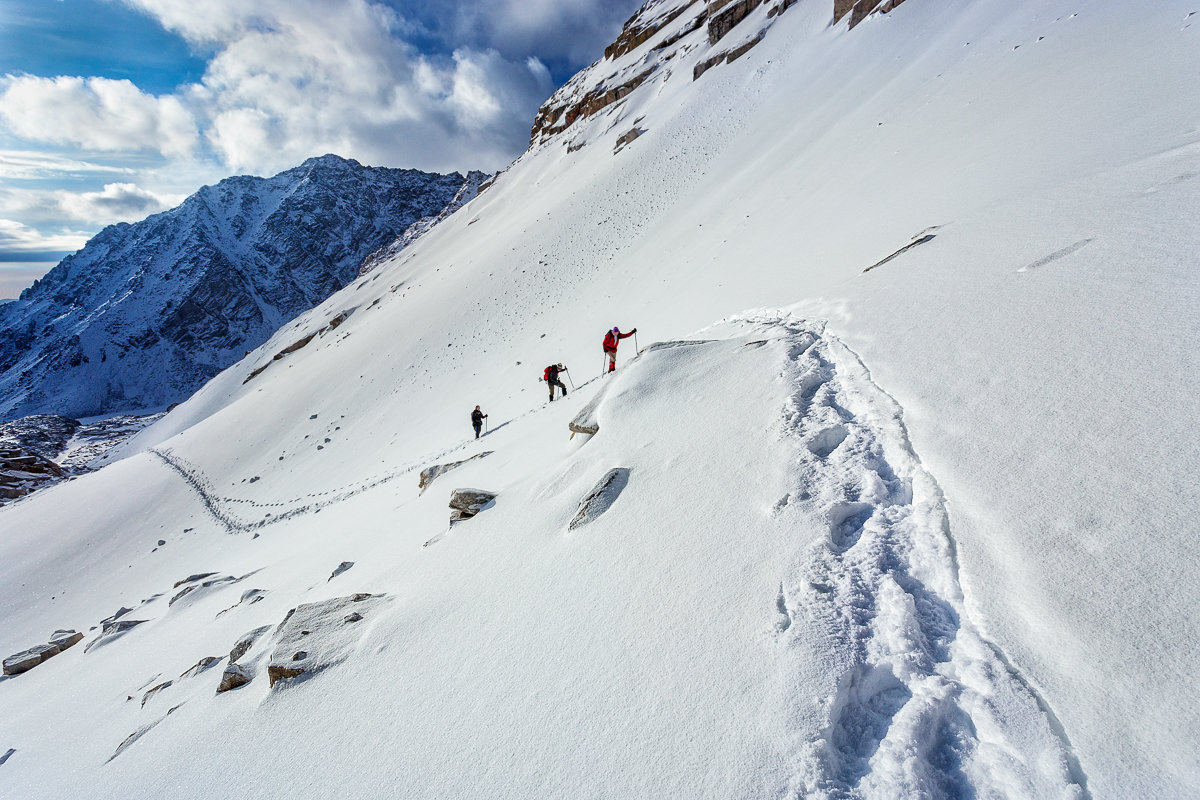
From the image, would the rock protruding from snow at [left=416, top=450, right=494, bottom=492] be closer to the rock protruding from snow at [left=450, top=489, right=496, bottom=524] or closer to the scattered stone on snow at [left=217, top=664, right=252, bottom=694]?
the rock protruding from snow at [left=450, top=489, right=496, bottom=524]

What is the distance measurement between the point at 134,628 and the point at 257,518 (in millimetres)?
6931

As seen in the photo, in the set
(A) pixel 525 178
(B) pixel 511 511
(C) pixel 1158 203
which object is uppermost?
(A) pixel 525 178

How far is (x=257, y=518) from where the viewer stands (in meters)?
17.6

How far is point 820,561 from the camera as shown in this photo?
3.48 meters

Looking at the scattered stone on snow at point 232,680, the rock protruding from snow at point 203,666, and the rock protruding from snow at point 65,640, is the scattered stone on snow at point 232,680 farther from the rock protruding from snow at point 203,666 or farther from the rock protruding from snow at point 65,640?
the rock protruding from snow at point 65,640

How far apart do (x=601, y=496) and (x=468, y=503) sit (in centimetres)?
243

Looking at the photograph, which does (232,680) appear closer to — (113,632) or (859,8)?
(113,632)

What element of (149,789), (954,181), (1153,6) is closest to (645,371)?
(149,789)

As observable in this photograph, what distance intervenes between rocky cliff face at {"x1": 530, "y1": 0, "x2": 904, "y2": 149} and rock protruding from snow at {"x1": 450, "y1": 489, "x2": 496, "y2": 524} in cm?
3653

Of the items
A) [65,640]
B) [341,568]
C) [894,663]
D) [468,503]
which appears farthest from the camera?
[65,640]

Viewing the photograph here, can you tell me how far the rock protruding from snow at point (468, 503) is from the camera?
675 centimetres

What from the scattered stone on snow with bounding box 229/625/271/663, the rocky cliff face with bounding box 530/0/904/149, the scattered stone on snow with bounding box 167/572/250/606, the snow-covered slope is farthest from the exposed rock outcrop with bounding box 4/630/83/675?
the rocky cliff face with bounding box 530/0/904/149

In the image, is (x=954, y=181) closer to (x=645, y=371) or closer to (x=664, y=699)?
(x=645, y=371)

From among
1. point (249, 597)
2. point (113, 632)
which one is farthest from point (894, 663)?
point (113, 632)
